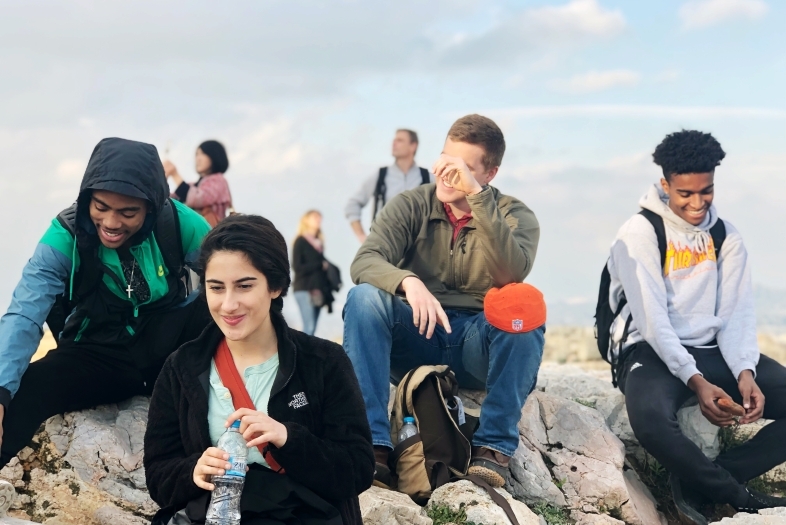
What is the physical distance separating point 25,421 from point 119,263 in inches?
38.0

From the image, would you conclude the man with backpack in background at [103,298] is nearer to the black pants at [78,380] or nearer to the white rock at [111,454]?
the black pants at [78,380]

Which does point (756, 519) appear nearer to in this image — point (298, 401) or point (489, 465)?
point (489, 465)

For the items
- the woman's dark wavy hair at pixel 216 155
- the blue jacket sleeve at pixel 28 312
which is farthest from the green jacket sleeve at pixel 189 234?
the woman's dark wavy hair at pixel 216 155

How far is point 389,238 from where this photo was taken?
5656 millimetres

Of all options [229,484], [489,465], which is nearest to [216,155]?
[489,465]

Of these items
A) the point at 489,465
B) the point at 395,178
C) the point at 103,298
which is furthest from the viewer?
the point at 395,178

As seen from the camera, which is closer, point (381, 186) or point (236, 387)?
point (236, 387)

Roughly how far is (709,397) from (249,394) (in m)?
3.23

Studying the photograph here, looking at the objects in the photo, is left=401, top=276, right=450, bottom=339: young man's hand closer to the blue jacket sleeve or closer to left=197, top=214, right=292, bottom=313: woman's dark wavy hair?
left=197, top=214, right=292, bottom=313: woman's dark wavy hair

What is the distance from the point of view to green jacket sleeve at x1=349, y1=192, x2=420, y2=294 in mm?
5398

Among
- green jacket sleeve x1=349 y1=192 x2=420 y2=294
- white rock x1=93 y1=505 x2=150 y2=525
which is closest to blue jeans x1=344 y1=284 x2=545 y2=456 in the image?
green jacket sleeve x1=349 y1=192 x2=420 y2=294

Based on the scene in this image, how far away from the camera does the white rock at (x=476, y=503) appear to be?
15.4 ft

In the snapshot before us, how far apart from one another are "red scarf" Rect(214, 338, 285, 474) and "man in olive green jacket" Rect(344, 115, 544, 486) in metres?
1.44

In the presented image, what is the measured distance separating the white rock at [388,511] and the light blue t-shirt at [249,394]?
108cm
